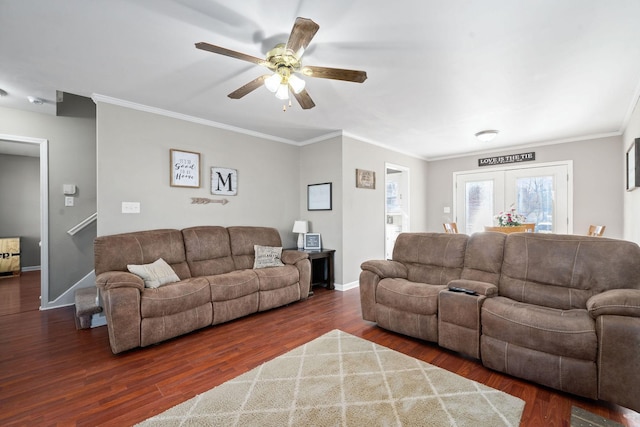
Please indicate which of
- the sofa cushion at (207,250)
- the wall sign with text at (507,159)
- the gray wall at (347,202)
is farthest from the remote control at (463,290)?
the wall sign with text at (507,159)

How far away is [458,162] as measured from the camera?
632cm

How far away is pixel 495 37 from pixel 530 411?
8.35 feet

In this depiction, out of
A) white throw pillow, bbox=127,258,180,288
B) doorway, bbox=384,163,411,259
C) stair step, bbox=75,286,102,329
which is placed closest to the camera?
white throw pillow, bbox=127,258,180,288

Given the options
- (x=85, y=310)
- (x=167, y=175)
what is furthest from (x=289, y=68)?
(x=85, y=310)

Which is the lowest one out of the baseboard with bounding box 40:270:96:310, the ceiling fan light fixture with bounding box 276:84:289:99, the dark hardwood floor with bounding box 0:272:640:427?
the dark hardwood floor with bounding box 0:272:640:427

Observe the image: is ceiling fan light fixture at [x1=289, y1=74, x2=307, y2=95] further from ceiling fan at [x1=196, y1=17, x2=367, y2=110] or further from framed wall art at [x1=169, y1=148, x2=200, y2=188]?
framed wall art at [x1=169, y1=148, x2=200, y2=188]

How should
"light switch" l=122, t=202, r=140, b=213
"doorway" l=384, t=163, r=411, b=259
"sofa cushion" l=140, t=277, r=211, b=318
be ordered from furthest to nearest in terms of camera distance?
1. "doorway" l=384, t=163, r=411, b=259
2. "light switch" l=122, t=202, r=140, b=213
3. "sofa cushion" l=140, t=277, r=211, b=318

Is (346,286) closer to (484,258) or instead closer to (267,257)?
(267,257)

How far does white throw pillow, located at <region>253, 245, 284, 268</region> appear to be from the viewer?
12.8 ft

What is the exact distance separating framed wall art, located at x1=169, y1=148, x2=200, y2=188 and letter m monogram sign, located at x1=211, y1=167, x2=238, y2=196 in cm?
24

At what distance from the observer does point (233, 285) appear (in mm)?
3197

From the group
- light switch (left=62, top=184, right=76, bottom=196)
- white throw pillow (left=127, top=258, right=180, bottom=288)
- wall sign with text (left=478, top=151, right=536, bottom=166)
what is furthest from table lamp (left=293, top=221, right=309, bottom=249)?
A: wall sign with text (left=478, top=151, right=536, bottom=166)

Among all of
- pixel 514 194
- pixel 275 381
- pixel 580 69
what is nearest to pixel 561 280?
pixel 580 69

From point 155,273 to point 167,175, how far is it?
1363 millimetres
